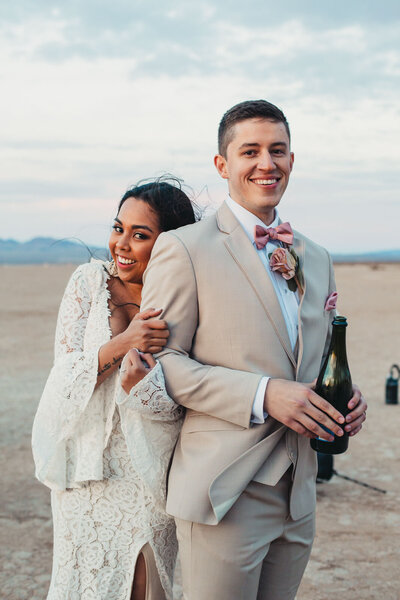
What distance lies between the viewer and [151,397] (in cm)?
239

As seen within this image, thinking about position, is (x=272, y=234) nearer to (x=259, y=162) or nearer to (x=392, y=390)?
(x=259, y=162)

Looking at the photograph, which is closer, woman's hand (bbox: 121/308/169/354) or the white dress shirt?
woman's hand (bbox: 121/308/169/354)

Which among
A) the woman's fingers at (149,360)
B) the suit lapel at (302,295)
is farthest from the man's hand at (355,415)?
the woman's fingers at (149,360)

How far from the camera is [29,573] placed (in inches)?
190

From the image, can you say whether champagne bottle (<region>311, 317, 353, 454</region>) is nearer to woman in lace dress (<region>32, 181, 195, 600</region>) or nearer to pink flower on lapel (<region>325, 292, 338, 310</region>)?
pink flower on lapel (<region>325, 292, 338, 310</region>)

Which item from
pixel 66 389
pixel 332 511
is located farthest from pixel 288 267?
pixel 332 511

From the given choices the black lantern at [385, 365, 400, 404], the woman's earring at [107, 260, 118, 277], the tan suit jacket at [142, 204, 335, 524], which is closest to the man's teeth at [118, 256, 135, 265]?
the woman's earring at [107, 260, 118, 277]

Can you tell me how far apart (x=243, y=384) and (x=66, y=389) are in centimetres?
77

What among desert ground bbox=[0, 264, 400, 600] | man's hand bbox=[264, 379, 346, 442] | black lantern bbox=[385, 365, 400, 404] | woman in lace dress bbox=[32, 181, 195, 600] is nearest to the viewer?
man's hand bbox=[264, 379, 346, 442]

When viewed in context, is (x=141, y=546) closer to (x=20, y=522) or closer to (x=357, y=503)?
(x=20, y=522)

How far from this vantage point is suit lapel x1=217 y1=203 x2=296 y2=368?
250 centimetres

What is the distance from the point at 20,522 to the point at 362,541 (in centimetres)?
287

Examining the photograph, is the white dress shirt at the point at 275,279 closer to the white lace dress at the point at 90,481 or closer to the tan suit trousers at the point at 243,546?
the tan suit trousers at the point at 243,546

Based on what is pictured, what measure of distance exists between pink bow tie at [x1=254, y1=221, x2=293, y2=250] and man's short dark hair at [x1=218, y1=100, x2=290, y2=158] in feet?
1.17
